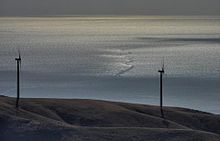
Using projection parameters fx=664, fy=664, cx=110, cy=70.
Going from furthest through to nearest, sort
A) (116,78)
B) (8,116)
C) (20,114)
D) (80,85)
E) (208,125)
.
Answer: (116,78) → (80,85) → (208,125) → (20,114) → (8,116)

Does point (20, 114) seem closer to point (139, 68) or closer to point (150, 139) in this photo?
point (150, 139)

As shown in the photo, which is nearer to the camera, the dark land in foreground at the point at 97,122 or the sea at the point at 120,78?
the dark land in foreground at the point at 97,122

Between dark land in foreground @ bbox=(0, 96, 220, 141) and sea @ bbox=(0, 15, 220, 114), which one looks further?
sea @ bbox=(0, 15, 220, 114)

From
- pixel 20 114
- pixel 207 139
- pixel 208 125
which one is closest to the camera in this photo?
pixel 207 139

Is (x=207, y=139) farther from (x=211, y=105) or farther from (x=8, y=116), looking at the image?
(x=211, y=105)

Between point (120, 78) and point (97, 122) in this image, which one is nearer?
point (97, 122)

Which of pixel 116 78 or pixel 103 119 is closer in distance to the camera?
pixel 103 119

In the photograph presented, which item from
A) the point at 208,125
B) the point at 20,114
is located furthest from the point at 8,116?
the point at 208,125
